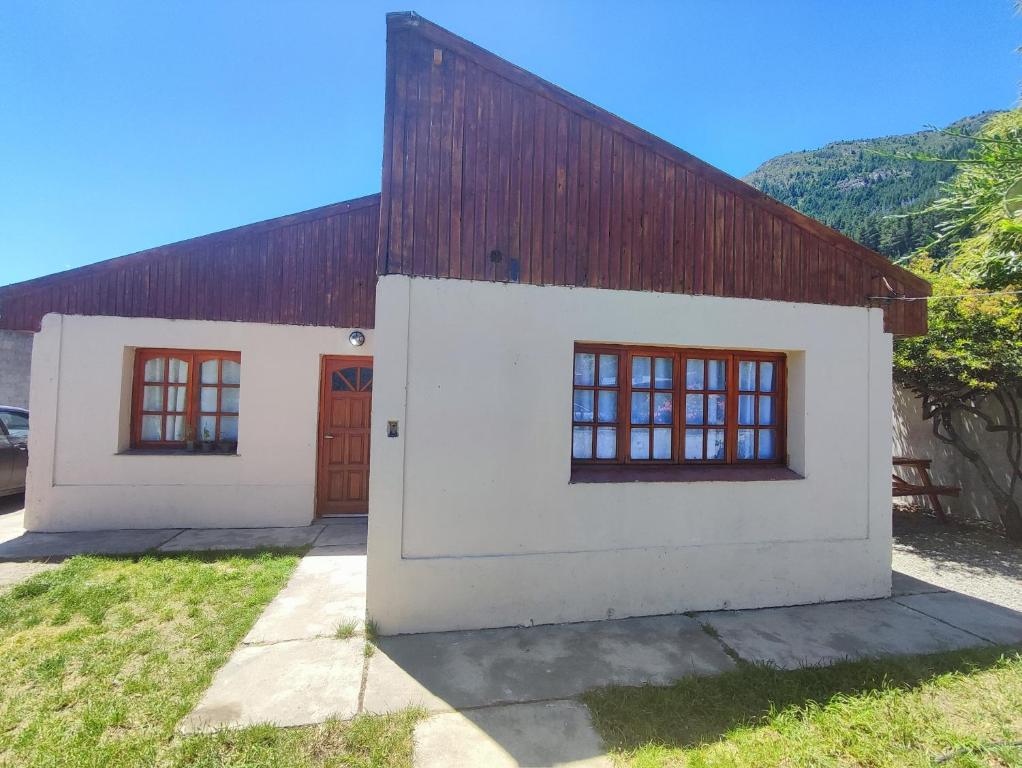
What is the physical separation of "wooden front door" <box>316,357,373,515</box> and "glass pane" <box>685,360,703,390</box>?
4.46 metres

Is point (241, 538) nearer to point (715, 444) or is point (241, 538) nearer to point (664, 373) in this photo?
point (664, 373)

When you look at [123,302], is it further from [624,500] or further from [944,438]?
Answer: [944,438]

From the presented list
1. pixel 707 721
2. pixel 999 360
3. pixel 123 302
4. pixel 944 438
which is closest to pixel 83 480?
pixel 123 302

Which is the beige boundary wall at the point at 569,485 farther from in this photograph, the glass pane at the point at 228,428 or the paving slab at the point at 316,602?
the glass pane at the point at 228,428

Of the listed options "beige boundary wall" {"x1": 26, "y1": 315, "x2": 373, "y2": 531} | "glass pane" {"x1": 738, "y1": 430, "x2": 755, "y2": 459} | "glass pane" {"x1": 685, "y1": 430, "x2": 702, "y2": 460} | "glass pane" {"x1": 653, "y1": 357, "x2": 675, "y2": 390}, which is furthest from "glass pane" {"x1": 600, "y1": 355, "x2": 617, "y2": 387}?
"beige boundary wall" {"x1": 26, "y1": 315, "x2": 373, "y2": 531}

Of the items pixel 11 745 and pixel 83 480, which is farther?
pixel 83 480

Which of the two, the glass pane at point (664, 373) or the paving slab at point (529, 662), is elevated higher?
the glass pane at point (664, 373)

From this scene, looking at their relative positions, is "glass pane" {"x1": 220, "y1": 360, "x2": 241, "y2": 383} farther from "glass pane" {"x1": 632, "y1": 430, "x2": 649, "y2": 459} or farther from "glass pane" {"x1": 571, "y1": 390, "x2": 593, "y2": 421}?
"glass pane" {"x1": 632, "y1": 430, "x2": 649, "y2": 459}

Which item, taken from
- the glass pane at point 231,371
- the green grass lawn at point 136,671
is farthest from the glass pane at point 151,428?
the green grass lawn at point 136,671

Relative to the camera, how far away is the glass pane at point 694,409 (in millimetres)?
4500

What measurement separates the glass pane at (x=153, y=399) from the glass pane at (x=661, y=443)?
6.64 metres

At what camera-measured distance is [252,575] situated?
4.61 meters

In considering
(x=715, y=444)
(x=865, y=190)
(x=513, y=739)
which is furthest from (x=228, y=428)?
(x=865, y=190)

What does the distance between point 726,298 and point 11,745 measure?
18.8 feet
